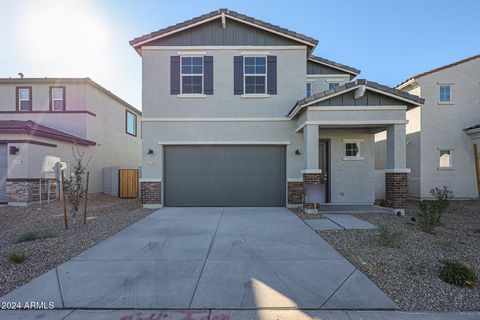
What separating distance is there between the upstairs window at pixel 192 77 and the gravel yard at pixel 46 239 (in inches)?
200

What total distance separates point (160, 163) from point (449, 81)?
14426 mm

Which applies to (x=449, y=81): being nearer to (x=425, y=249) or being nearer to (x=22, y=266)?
(x=425, y=249)

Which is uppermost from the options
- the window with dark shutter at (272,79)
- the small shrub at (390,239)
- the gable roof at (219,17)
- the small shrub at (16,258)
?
the gable roof at (219,17)

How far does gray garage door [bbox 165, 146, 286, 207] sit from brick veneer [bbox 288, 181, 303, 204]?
0.29 meters

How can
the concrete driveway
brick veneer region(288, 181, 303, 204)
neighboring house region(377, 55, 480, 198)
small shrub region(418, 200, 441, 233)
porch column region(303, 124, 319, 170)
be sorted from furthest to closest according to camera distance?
neighboring house region(377, 55, 480, 198), brick veneer region(288, 181, 303, 204), porch column region(303, 124, 319, 170), small shrub region(418, 200, 441, 233), the concrete driveway

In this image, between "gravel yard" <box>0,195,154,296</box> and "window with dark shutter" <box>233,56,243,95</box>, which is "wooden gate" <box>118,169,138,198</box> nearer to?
"gravel yard" <box>0,195,154,296</box>

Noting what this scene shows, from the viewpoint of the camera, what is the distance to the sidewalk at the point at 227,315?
302cm

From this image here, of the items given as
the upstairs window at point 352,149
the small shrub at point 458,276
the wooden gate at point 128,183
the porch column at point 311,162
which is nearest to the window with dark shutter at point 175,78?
the porch column at point 311,162

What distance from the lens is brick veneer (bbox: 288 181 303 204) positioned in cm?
1002

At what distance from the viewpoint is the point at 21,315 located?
3084 mm

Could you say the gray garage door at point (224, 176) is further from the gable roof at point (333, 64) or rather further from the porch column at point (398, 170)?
the gable roof at point (333, 64)

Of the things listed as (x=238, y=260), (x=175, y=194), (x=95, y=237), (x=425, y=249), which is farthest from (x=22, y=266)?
(x=425, y=249)

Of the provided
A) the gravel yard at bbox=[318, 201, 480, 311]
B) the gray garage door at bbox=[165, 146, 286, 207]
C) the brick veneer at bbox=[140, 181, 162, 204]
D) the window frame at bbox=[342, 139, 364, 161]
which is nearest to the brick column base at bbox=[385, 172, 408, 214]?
the gravel yard at bbox=[318, 201, 480, 311]

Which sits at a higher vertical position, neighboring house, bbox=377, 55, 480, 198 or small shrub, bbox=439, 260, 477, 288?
neighboring house, bbox=377, 55, 480, 198
